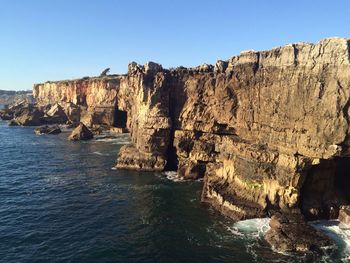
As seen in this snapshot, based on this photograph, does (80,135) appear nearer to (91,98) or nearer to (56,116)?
(91,98)

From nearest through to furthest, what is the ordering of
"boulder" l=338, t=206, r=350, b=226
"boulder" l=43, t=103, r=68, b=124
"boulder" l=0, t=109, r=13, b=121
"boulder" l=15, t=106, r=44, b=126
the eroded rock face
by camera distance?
the eroded rock face → "boulder" l=338, t=206, r=350, b=226 → "boulder" l=15, t=106, r=44, b=126 → "boulder" l=43, t=103, r=68, b=124 → "boulder" l=0, t=109, r=13, b=121

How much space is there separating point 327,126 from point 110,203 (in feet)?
99.4

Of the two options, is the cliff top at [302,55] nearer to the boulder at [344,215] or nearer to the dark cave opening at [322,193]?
the dark cave opening at [322,193]

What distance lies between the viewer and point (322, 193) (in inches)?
1866

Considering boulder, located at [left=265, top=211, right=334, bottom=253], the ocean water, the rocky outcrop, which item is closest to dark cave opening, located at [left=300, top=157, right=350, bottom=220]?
the ocean water

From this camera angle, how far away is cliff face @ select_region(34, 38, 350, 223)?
43250 millimetres

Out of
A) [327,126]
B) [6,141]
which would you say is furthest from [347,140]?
[6,141]

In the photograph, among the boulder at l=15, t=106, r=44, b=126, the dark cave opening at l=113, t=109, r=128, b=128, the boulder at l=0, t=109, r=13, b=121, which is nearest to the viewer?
the dark cave opening at l=113, t=109, r=128, b=128

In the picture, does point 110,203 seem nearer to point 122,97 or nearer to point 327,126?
point 327,126

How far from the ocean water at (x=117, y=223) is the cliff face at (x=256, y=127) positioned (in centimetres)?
420

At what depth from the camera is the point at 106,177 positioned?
6575 cm

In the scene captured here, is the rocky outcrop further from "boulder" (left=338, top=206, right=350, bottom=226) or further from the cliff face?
"boulder" (left=338, top=206, right=350, bottom=226)

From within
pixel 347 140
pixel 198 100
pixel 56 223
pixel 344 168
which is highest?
pixel 198 100

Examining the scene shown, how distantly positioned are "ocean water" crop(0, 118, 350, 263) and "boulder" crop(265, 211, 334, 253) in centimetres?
116
